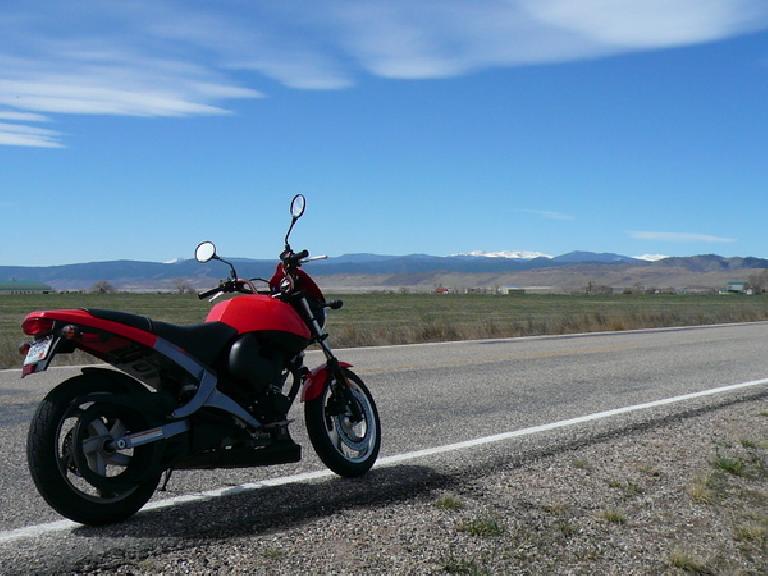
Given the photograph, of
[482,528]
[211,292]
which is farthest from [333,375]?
[482,528]

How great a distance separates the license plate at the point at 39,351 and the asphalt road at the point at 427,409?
88 cm

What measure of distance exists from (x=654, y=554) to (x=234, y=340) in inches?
99.3

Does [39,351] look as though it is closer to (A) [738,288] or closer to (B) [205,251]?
(B) [205,251]

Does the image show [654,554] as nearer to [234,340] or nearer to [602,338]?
[234,340]

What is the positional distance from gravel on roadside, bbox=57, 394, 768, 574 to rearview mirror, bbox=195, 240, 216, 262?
1.67m

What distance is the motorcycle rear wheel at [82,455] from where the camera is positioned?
13.6ft

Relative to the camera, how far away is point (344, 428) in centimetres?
564

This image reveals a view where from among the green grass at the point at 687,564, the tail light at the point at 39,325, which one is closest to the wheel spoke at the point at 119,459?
the tail light at the point at 39,325

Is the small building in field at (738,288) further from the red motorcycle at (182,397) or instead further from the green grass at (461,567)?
the green grass at (461,567)

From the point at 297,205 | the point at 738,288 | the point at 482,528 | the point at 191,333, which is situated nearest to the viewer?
the point at 482,528

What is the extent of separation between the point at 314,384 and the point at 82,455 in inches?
62.8

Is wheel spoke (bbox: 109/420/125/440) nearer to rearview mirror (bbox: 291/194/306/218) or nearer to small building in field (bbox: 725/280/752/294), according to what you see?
rearview mirror (bbox: 291/194/306/218)

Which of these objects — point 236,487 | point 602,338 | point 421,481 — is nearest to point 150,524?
point 236,487

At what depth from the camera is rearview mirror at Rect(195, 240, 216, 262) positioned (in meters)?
5.32
